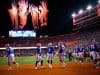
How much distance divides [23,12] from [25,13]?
0.98 m

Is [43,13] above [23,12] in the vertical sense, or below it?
below

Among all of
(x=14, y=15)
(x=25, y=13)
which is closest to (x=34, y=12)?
(x=25, y=13)

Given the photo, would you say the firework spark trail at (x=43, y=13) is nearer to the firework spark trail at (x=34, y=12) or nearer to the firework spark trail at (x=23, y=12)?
the firework spark trail at (x=34, y=12)

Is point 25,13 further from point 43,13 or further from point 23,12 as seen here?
point 43,13

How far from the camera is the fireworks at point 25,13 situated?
92.1 metres

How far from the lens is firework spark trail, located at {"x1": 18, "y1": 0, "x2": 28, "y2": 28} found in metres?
92.1

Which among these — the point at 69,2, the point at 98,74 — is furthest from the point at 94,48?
the point at 69,2

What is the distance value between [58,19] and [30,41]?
1297 centimetres

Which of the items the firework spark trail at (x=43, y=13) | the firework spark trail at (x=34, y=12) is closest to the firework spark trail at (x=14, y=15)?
the firework spark trail at (x=34, y=12)

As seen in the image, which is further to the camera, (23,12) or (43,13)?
(23,12)

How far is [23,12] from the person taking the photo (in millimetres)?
92688

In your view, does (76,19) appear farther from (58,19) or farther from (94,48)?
(94,48)

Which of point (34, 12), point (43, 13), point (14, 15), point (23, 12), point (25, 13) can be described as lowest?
point (14, 15)

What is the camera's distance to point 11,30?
8931cm
